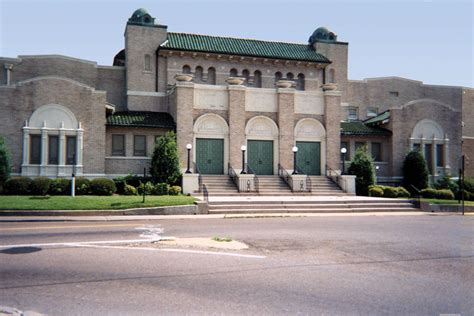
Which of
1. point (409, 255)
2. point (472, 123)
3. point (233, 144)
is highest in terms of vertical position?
point (472, 123)

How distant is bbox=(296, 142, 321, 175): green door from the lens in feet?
114

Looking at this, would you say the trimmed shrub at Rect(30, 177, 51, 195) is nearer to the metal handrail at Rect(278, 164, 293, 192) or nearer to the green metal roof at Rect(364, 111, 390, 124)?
the metal handrail at Rect(278, 164, 293, 192)

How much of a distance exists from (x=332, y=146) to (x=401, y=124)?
6962 millimetres

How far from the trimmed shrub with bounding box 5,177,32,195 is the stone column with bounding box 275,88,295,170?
55.6ft

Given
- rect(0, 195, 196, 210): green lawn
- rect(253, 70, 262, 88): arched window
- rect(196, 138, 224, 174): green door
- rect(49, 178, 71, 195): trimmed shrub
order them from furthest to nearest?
rect(253, 70, 262, 88): arched window, rect(196, 138, 224, 174): green door, rect(49, 178, 71, 195): trimmed shrub, rect(0, 195, 196, 210): green lawn

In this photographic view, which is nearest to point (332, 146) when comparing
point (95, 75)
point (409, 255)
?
point (95, 75)

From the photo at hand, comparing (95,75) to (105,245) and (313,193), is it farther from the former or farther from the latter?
(105,245)

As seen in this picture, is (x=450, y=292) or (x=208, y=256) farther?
(x=208, y=256)

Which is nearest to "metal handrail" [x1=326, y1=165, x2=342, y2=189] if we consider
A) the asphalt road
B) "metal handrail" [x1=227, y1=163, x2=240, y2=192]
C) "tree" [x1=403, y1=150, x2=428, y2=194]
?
"tree" [x1=403, y1=150, x2=428, y2=194]

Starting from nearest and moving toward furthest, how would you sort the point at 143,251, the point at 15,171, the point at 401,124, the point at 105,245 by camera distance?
1. the point at 143,251
2. the point at 105,245
3. the point at 15,171
4. the point at 401,124

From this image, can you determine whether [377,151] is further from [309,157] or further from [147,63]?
[147,63]

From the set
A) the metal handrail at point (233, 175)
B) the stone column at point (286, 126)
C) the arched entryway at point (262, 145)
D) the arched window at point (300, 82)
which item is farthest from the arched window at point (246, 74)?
the metal handrail at point (233, 175)

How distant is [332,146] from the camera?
115 feet

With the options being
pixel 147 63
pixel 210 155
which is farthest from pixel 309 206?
pixel 147 63
